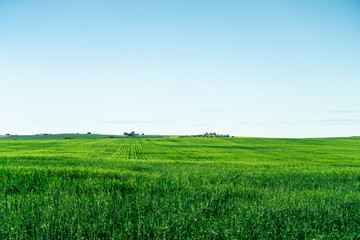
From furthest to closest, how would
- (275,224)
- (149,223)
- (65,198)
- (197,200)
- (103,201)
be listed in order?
(197,200) → (65,198) → (103,201) → (275,224) → (149,223)

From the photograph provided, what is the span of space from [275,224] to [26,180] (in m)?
Answer: 9.91

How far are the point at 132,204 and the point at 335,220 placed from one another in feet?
20.4

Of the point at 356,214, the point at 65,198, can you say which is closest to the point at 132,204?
the point at 65,198

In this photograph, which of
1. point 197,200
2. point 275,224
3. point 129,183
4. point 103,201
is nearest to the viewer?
point 275,224

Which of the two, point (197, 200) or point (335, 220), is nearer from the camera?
point (335, 220)

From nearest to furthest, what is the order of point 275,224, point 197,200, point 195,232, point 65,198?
1. point 195,232
2. point 275,224
3. point 65,198
4. point 197,200

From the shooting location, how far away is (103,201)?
6.95 metres

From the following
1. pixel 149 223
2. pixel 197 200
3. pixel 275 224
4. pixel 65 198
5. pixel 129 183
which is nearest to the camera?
pixel 149 223

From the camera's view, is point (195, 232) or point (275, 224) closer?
point (195, 232)

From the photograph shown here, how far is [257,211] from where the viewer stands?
7004 millimetres

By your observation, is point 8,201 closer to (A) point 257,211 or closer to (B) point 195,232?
(B) point 195,232

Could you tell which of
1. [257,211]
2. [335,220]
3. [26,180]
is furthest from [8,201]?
[335,220]

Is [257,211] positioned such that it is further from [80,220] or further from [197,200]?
[80,220]

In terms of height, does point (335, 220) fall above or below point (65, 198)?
below
